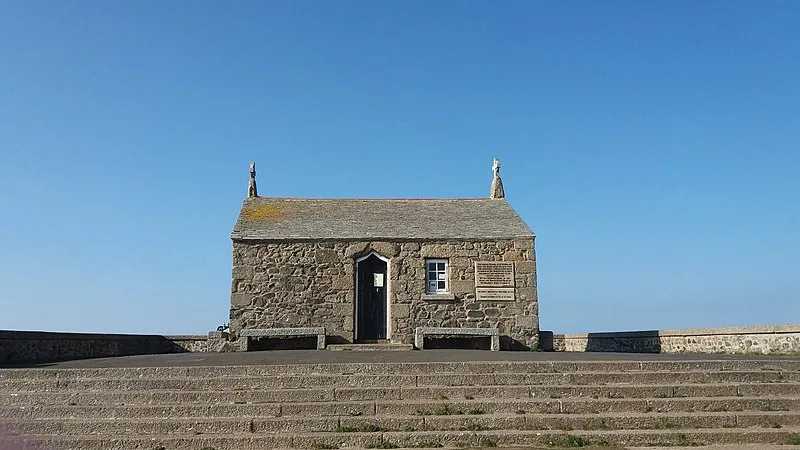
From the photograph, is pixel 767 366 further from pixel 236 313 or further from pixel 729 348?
pixel 236 313

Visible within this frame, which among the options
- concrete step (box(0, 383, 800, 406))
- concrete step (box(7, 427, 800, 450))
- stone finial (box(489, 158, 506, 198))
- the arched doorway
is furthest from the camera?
stone finial (box(489, 158, 506, 198))

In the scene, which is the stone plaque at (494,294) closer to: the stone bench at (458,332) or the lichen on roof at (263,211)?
the stone bench at (458,332)

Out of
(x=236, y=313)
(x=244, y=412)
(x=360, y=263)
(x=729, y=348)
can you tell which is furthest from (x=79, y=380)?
(x=729, y=348)

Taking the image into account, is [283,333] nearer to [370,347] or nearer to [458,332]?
[370,347]

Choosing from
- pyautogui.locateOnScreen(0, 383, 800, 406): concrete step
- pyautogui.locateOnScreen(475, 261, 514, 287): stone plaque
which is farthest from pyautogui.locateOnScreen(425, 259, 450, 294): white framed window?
pyautogui.locateOnScreen(0, 383, 800, 406): concrete step

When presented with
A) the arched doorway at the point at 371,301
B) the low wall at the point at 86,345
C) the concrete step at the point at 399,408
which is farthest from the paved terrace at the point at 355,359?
the arched doorway at the point at 371,301

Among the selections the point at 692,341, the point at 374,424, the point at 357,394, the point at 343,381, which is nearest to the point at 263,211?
the point at 343,381

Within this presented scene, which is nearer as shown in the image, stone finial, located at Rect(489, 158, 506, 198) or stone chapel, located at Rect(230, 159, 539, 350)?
stone chapel, located at Rect(230, 159, 539, 350)

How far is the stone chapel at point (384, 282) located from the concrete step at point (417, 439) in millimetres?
9998

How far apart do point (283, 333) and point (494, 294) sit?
19.6 ft

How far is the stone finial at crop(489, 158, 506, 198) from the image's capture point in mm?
22438

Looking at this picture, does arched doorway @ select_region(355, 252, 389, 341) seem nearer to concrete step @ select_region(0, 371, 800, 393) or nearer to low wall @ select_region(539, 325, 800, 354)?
low wall @ select_region(539, 325, 800, 354)

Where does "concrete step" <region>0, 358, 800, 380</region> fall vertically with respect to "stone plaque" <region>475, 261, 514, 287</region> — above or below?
below

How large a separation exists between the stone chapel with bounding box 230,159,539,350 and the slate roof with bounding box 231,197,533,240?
9 centimetres
